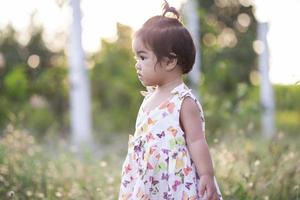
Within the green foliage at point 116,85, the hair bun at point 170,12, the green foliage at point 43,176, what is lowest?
the hair bun at point 170,12

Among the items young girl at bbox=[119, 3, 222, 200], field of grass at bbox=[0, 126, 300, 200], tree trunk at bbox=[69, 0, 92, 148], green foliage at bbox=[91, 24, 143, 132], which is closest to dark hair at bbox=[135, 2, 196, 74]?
young girl at bbox=[119, 3, 222, 200]

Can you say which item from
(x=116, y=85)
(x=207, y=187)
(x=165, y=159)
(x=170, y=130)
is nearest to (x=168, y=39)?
(x=170, y=130)

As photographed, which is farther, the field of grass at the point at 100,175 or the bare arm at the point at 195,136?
the field of grass at the point at 100,175

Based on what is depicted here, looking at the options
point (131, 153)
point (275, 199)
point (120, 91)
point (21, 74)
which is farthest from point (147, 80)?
point (120, 91)

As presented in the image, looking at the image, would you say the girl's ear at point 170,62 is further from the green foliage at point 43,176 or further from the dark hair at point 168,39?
the green foliage at point 43,176

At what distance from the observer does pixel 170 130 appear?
2695 mm

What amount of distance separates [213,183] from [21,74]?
853 cm

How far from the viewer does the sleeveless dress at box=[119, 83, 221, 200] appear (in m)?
2.67

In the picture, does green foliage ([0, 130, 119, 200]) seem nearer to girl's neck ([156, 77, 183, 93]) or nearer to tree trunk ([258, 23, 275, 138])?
girl's neck ([156, 77, 183, 93])

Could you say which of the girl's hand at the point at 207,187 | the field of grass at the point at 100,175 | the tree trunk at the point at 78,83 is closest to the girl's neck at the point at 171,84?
the girl's hand at the point at 207,187

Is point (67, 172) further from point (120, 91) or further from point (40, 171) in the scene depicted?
point (120, 91)

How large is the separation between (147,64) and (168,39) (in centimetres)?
15

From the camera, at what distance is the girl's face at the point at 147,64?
8.89ft

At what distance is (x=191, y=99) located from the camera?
2.71 meters
